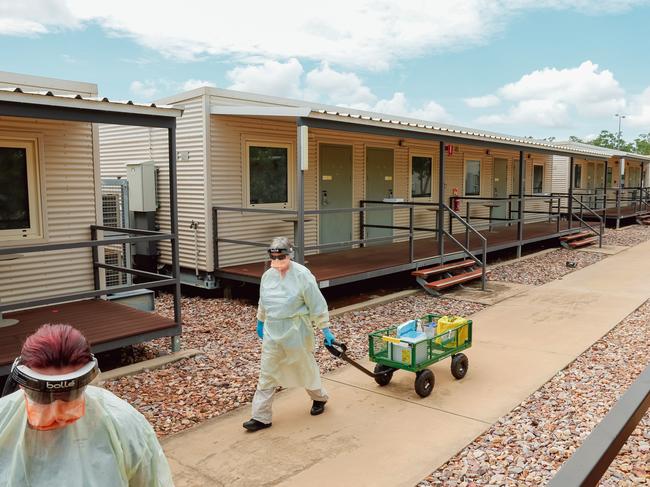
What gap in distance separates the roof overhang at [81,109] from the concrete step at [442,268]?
16.6 ft

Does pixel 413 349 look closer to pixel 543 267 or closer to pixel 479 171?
pixel 543 267

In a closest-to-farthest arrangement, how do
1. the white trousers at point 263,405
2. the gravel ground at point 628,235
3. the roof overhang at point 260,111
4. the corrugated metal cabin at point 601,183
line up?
the white trousers at point 263,405 < the roof overhang at point 260,111 < the gravel ground at point 628,235 < the corrugated metal cabin at point 601,183

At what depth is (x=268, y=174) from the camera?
9680 millimetres

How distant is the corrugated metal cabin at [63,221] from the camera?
5.70 metres

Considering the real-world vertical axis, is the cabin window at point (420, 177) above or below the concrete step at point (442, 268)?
above

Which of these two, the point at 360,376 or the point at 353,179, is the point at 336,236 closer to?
the point at 353,179

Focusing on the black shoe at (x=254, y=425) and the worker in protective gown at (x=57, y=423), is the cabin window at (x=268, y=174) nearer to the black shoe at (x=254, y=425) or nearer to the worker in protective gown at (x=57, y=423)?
the black shoe at (x=254, y=425)

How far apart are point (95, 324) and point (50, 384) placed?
4.85 meters

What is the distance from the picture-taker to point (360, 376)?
223 inches

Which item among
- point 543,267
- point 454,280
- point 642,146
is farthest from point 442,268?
point 642,146

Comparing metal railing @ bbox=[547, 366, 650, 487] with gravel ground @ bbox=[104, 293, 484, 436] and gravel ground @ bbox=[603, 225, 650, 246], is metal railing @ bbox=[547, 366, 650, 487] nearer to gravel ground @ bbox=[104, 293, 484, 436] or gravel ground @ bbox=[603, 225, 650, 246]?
gravel ground @ bbox=[104, 293, 484, 436]

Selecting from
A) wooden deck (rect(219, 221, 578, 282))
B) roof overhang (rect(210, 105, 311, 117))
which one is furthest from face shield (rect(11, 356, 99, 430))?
wooden deck (rect(219, 221, 578, 282))

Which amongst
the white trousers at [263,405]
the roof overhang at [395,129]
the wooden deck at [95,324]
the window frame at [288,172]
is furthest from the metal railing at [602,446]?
the window frame at [288,172]

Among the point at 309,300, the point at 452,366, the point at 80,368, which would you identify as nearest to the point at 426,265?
the point at 452,366
